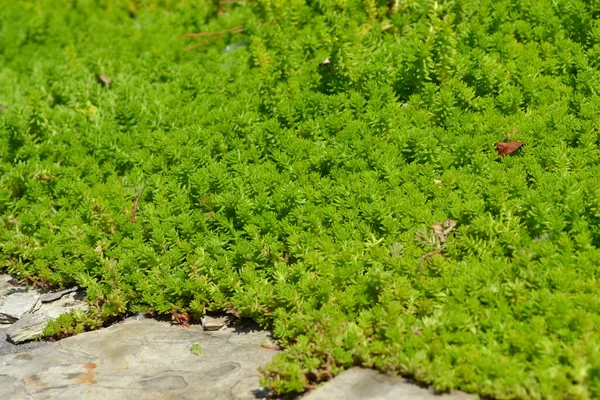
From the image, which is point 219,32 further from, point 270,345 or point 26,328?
point 270,345

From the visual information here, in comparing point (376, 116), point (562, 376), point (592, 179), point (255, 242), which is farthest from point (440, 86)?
point (562, 376)

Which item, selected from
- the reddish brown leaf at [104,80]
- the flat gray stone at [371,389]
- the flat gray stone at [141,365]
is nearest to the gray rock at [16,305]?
the flat gray stone at [141,365]

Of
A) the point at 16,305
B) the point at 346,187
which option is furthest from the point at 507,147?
the point at 16,305

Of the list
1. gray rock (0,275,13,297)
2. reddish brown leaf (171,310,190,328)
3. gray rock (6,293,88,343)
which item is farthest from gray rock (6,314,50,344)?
reddish brown leaf (171,310,190,328)

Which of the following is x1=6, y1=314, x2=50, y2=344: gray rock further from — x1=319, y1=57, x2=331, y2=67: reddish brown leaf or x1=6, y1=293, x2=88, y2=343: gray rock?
x1=319, y1=57, x2=331, y2=67: reddish brown leaf

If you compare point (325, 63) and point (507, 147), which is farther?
point (325, 63)

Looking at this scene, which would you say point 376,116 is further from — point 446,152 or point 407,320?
point 407,320

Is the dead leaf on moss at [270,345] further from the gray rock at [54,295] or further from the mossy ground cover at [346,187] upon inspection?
the gray rock at [54,295]
